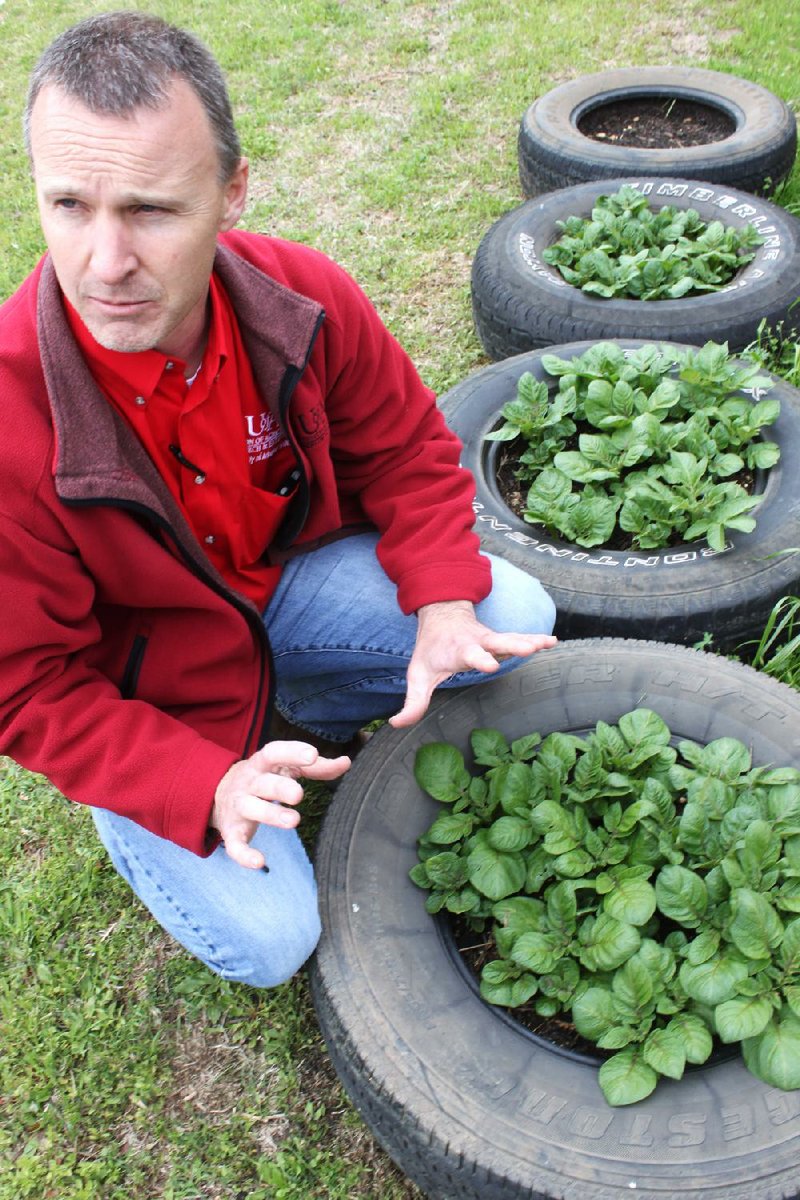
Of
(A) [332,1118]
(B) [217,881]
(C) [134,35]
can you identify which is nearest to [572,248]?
(C) [134,35]

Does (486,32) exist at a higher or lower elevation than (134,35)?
lower

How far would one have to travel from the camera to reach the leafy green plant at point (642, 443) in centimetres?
250

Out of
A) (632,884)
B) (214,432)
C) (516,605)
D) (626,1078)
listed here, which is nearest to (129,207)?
(214,432)

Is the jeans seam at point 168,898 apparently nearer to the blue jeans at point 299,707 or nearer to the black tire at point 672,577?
the blue jeans at point 299,707

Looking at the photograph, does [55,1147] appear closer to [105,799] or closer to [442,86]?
[105,799]

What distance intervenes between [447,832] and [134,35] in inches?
55.0

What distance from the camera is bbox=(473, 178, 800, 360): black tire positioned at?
10.1ft

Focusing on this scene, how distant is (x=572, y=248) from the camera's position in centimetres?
336

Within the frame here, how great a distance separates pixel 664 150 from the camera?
3881mm

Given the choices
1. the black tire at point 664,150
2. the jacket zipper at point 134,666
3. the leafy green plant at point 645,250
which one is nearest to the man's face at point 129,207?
the jacket zipper at point 134,666

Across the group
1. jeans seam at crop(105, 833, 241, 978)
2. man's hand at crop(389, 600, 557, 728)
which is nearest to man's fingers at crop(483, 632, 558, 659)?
man's hand at crop(389, 600, 557, 728)

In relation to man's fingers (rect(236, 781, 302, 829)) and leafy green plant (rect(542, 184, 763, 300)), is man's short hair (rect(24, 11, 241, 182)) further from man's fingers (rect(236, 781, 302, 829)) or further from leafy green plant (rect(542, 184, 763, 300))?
leafy green plant (rect(542, 184, 763, 300))

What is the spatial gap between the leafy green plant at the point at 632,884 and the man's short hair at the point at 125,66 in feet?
3.94

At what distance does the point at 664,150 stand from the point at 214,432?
9.38ft
